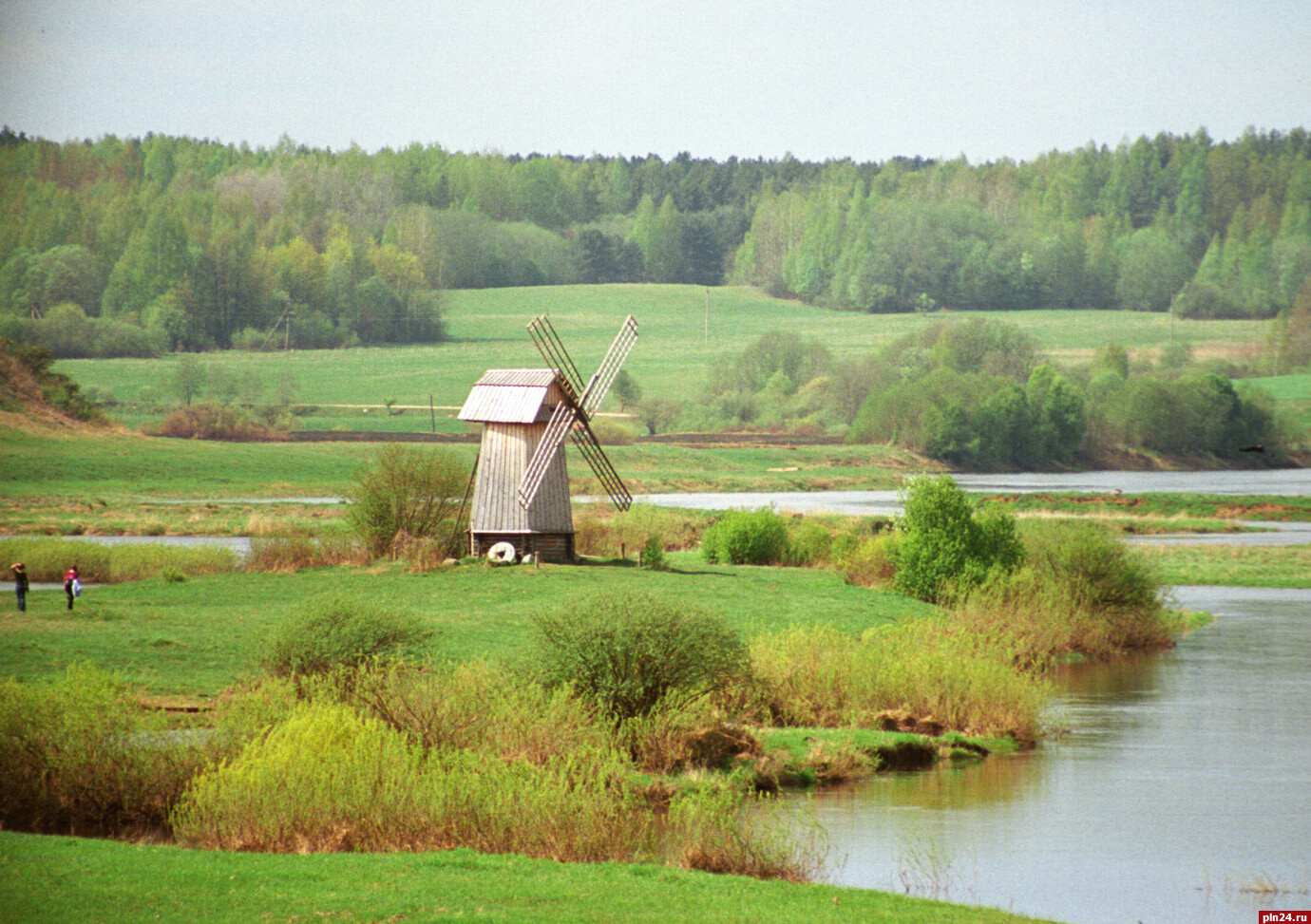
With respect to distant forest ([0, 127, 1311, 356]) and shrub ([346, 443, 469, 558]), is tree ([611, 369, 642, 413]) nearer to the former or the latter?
distant forest ([0, 127, 1311, 356])

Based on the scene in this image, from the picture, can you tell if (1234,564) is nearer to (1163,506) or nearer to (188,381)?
(1163,506)

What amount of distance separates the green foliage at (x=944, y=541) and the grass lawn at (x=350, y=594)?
135cm

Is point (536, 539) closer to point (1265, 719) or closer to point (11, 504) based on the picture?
point (1265, 719)

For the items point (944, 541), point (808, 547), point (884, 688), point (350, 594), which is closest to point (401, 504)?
point (350, 594)

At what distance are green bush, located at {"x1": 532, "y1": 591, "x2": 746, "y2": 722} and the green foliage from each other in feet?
56.4

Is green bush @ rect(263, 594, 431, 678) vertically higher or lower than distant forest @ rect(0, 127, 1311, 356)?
lower

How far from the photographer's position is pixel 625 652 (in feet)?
75.3

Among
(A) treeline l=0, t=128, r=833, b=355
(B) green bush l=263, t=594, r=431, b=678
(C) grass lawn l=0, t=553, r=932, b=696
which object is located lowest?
(C) grass lawn l=0, t=553, r=932, b=696

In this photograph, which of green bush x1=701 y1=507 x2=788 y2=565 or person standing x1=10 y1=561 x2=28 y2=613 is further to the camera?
green bush x1=701 y1=507 x2=788 y2=565

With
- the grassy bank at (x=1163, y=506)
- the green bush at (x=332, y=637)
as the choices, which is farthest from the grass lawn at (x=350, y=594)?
the grassy bank at (x=1163, y=506)

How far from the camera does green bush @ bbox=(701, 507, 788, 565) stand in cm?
4525

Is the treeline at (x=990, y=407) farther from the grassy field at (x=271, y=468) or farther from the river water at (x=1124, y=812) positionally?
the river water at (x=1124, y=812)

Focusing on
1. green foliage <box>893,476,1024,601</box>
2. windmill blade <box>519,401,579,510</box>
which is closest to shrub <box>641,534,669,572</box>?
windmill blade <box>519,401,579,510</box>

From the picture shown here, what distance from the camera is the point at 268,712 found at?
1873 cm
